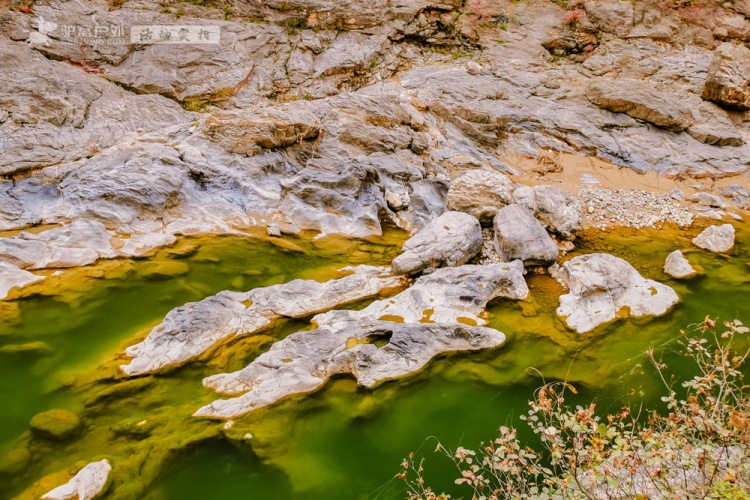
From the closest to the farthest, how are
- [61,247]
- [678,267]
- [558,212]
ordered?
[61,247] → [678,267] → [558,212]

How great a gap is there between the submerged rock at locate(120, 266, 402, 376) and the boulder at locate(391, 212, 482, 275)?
53 centimetres

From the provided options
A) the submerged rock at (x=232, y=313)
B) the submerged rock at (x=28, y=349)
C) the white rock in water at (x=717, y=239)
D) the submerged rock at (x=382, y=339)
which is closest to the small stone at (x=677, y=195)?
the white rock in water at (x=717, y=239)

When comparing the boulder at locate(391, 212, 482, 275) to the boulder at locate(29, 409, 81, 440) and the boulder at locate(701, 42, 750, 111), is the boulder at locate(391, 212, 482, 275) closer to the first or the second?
the boulder at locate(29, 409, 81, 440)

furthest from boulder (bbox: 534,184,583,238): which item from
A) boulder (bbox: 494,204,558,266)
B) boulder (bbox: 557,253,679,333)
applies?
boulder (bbox: 557,253,679,333)

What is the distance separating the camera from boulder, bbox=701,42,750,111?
1605 cm

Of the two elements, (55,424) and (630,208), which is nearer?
(55,424)

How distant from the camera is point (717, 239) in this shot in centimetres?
1063

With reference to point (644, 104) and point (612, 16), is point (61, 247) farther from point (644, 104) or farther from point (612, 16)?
point (612, 16)

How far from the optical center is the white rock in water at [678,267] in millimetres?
9203

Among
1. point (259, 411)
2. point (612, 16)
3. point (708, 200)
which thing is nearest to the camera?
point (259, 411)

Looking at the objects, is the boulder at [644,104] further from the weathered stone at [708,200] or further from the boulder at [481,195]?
the boulder at [481,195]

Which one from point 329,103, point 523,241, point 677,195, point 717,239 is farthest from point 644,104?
point 329,103

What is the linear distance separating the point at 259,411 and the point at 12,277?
596cm

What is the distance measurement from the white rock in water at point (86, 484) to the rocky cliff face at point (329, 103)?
5503 millimetres
